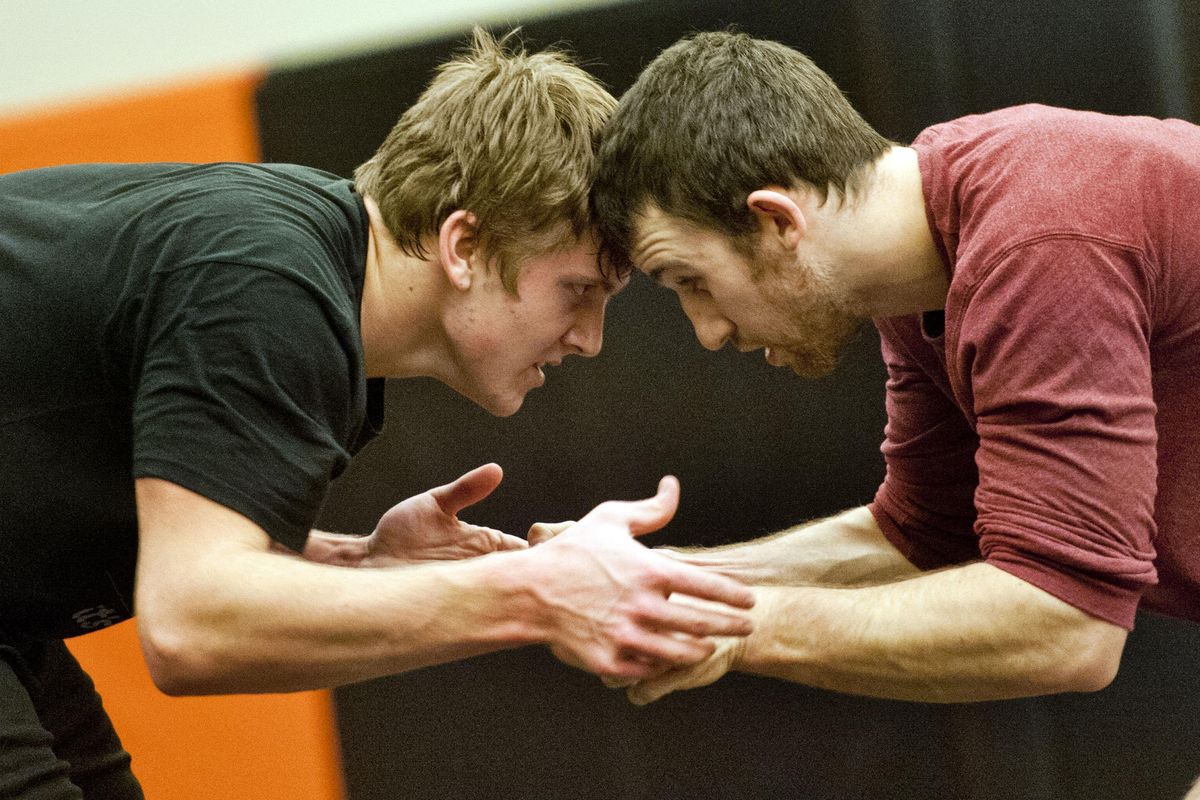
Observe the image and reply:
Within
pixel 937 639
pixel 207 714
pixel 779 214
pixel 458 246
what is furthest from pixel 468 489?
pixel 207 714

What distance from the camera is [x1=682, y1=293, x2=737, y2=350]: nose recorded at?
5.41ft

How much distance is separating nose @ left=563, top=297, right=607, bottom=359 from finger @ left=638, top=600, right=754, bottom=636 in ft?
1.64

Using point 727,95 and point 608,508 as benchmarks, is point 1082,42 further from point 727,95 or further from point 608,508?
point 608,508

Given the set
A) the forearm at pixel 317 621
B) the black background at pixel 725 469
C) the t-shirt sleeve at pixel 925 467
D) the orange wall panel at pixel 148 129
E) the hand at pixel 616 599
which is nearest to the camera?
the forearm at pixel 317 621

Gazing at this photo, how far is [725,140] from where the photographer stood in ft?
4.93

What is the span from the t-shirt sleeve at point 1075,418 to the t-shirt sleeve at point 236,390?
70cm

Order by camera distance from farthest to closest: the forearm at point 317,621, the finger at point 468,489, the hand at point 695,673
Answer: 1. the finger at point 468,489
2. the hand at point 695,673
3. the forearm at point 317,621

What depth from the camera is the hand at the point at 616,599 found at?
4.03 ft

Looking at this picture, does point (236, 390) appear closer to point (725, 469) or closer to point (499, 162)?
point (499, 162)

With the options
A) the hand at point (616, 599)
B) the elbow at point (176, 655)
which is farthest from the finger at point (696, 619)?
the elbow at point (176, 655)

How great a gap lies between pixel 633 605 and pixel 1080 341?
525 millimetres

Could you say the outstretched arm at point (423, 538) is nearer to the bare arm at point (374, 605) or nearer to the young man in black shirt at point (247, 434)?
the young man in black shirt at point (247, 434)

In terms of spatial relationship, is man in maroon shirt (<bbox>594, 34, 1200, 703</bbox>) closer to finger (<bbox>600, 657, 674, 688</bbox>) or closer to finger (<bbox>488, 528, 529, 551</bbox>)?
finger (<bbox>600, 657, 674, 688</bbox>)

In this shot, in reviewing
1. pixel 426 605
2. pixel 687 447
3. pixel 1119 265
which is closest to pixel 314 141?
pixel 687 447
